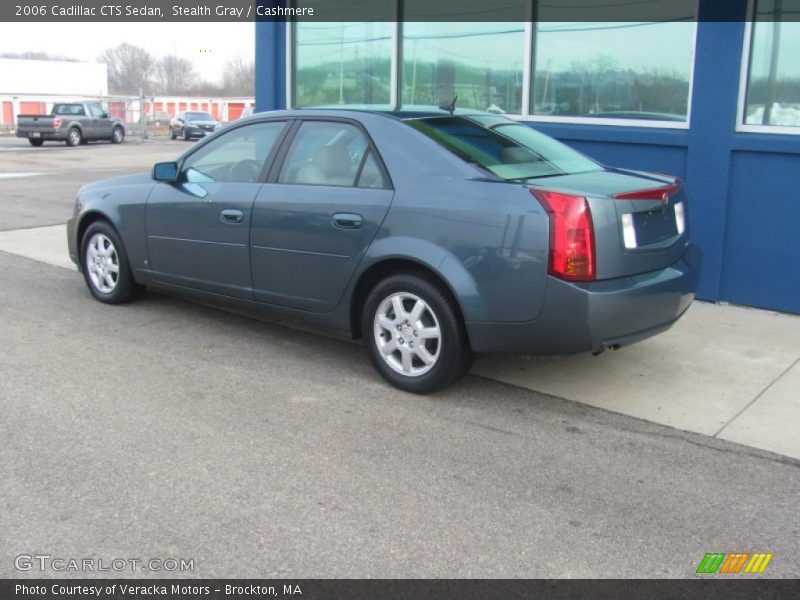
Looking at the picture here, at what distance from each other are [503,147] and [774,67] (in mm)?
3109

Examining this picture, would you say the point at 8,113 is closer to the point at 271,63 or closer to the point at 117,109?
the point at 117,109

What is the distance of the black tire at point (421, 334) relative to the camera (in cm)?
484

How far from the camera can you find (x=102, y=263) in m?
6.97

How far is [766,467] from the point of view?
13.7 feet

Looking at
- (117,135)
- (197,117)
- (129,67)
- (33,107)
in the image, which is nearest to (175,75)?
(129,67)

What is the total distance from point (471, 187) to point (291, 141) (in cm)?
155

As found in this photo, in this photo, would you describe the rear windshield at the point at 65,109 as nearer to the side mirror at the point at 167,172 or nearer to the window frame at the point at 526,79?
the window frame at the point at 526,79

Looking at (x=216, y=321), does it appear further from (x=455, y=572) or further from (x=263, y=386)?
(x=455, y=572)

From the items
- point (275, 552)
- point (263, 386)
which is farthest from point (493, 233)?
point (275, 552)

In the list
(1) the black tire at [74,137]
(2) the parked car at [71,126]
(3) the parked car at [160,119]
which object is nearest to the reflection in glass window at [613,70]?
(2) the parked car at [71,126]

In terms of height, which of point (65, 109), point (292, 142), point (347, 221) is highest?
point (65, 109)

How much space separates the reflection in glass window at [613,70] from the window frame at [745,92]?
51cm

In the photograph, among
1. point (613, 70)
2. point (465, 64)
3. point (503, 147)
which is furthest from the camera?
point (465, 64)
